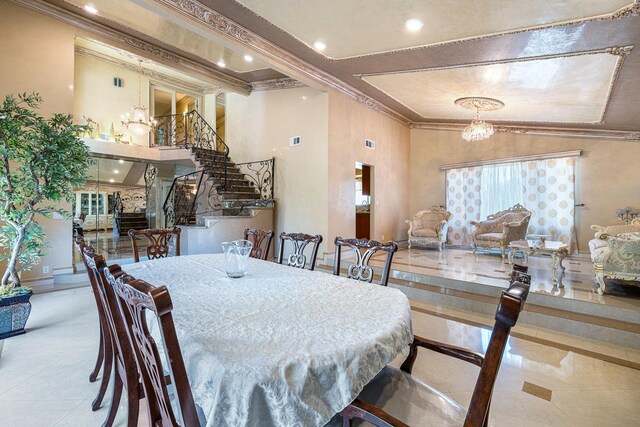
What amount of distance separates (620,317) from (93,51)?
426 inches

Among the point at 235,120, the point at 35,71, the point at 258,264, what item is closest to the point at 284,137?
the point at 235,120

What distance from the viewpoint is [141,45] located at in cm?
569

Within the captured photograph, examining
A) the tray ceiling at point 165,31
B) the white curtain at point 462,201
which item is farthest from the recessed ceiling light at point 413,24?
the white curtain at point 462,201

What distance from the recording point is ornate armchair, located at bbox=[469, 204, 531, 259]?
230 inches

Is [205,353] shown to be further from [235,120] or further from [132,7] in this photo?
[235,120]

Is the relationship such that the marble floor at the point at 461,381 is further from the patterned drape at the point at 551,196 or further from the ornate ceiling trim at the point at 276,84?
the ornate ceiling trim at the point at 276,84

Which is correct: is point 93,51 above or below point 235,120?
above

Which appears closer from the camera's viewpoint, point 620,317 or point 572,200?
point 620,317

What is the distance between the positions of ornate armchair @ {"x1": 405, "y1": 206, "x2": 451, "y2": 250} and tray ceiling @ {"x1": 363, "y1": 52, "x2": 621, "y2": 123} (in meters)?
2.42

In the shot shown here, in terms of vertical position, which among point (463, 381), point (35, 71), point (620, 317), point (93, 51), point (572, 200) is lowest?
point (463, 381)

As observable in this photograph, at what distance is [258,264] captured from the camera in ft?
7.77

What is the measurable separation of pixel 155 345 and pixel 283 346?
0.39 metres

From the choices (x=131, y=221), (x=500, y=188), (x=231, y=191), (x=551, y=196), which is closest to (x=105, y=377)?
(x=231, y=191)

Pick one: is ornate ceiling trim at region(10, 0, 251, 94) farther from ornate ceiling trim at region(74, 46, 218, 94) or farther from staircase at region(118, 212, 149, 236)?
staircase at region(118, 212, 149, 236)
